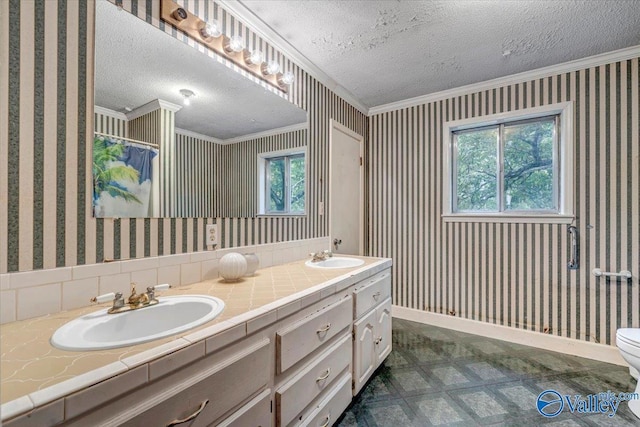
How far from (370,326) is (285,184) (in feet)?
3.69

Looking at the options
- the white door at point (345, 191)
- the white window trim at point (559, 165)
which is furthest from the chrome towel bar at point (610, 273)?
the white door at point (345, 191)

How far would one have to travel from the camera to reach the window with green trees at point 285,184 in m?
1.87

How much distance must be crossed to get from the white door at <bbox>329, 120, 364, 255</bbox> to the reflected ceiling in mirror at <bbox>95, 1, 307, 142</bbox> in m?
0.91

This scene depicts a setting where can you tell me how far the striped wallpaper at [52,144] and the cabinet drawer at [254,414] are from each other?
749mm

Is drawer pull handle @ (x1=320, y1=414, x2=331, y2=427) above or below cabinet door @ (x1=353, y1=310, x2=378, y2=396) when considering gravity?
below

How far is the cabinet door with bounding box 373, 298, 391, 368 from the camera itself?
6.21ft

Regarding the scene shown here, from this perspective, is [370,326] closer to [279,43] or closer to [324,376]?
[324,376]

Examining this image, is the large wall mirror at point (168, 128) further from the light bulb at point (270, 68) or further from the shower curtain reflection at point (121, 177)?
the light bulb at point (270, 68)

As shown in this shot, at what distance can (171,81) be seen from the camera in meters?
1.33

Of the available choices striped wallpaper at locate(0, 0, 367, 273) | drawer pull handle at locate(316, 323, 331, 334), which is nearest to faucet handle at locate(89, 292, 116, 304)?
striped wallpaper at locate(0, 0, 367, 273)

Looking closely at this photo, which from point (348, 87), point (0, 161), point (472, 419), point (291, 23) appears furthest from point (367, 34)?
point (472, 419)

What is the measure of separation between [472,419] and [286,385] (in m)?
1.20

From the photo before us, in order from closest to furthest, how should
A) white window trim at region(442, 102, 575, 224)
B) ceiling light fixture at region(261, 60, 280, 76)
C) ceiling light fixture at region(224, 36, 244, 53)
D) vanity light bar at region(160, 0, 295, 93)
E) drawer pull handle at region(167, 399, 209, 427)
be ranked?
drawer pull handle at region(167, 399, 209, 427) → vanity light bar at region(160, 0, 295, 93) → ceiling light fixture at region(224, 36, 244, 53) → ceiling light fixture at region(261, 60, 280, 76) → white window trim at region(442, 102, 575, 224)

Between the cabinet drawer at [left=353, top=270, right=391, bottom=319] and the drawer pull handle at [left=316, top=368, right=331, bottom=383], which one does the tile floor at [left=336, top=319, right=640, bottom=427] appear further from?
the cabinet drawer at [left=353, top=270, right=391, bottom=319]
